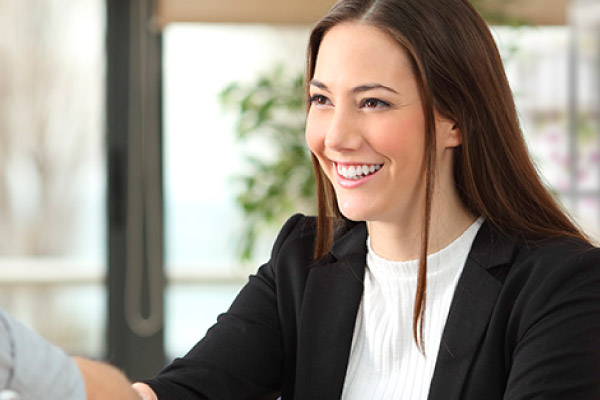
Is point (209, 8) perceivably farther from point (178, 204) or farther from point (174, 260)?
point (174, 260)

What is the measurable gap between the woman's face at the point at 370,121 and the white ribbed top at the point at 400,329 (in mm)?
130

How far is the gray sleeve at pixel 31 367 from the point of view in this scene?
0.89 m

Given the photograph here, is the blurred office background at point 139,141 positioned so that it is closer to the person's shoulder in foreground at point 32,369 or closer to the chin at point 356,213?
the chin at point 356,213

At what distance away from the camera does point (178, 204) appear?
13.1 feet

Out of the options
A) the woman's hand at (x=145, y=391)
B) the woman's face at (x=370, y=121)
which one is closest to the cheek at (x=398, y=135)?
the woman's face at (x=370, y=121)

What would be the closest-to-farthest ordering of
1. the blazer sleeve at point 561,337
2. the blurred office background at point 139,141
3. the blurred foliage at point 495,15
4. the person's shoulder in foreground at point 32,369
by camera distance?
the person's shoulder in foreground at point 32,369 < the blazer sleeve at point 561,337 < the blurred foliage at point 495,15 < the blurred office background at point 139,141

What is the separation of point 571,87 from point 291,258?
9.03ft

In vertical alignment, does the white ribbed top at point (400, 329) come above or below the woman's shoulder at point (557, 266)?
below

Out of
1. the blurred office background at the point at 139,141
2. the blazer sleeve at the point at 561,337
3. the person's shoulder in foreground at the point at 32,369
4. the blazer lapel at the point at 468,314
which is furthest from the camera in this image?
the blurred office background at the point at 139,141

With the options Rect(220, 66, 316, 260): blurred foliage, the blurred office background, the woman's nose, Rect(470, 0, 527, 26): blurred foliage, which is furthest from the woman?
the blurred office background

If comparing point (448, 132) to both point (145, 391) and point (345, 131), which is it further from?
point (145, 391)

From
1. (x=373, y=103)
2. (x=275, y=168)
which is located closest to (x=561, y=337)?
(x=373, y=103)

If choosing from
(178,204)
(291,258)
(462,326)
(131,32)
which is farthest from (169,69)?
(462,326)

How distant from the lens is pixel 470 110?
59.2 inches
